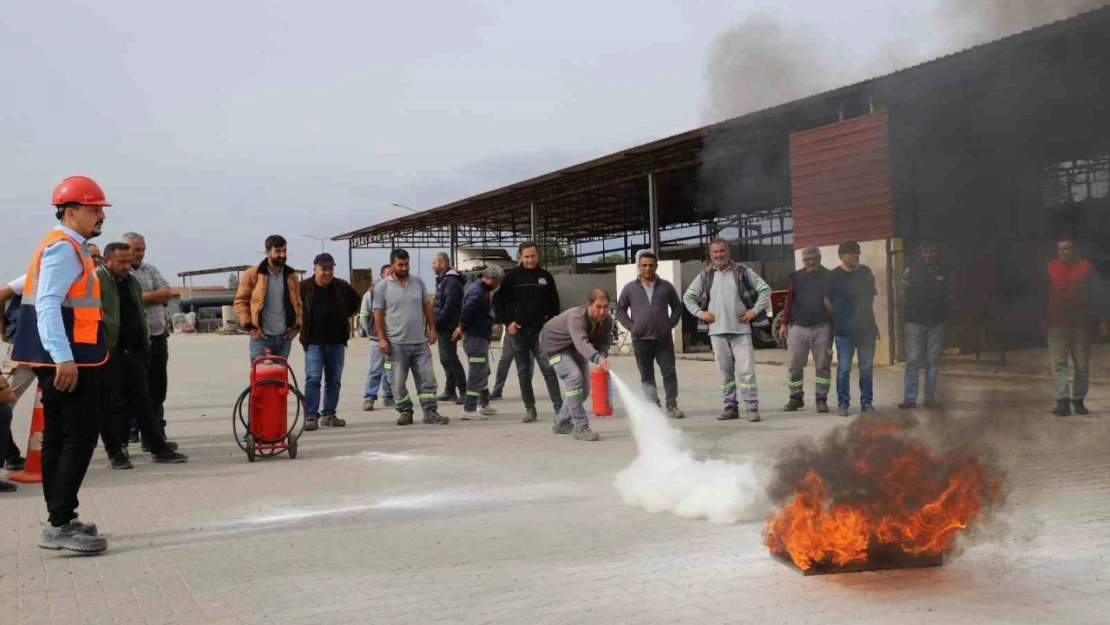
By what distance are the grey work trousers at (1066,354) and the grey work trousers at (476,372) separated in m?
5.99

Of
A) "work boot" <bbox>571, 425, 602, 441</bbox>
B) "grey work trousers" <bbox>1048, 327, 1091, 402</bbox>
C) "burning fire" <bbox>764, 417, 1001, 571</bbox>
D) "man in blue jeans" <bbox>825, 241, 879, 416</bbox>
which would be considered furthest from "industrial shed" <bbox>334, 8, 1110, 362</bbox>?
"work boot" <bbox>571, 425, 602, 441</bbox>

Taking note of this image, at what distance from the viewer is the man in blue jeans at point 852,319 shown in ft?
32.8

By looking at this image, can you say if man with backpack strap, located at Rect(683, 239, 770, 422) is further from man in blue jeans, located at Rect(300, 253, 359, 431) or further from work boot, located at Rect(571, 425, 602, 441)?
man in blue jeans, located at Rect(300, 253, 359, 431)

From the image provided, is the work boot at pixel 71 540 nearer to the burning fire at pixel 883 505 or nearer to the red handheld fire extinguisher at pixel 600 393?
the burning fire at pixel 883 505

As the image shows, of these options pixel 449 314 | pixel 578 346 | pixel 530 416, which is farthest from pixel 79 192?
pixel 449 314

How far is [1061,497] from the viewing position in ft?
18.8

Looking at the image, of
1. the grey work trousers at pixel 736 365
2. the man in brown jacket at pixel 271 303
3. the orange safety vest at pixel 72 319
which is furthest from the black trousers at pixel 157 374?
the grey work trousers at pixel 736 365

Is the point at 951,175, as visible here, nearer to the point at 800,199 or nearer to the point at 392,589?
the point at 392,589

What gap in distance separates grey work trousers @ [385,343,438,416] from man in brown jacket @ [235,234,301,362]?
122cm

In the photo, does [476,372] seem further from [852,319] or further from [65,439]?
[65,439]

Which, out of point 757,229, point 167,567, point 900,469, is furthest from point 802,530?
point 757,229

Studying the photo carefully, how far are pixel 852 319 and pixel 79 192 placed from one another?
782 cm

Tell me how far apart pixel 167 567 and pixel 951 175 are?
5.05m

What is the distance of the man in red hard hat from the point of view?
4945 mm
